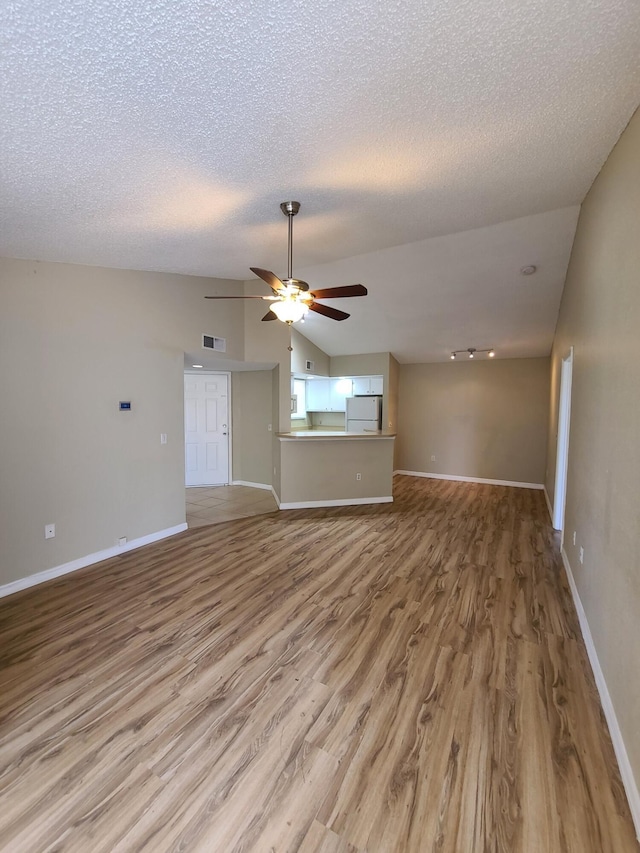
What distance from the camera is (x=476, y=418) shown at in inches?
282

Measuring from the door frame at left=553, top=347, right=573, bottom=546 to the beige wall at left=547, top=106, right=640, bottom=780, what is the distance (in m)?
1.21

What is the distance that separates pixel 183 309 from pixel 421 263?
2739 mm

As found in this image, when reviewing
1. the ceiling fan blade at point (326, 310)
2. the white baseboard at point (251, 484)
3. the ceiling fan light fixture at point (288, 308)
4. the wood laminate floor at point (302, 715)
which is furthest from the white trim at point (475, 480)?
the ceiling fan light fixture at point (288, 308)

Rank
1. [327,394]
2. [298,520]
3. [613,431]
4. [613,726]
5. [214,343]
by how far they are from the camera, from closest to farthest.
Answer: [613,726] < [613,431] < [214,343] < [298,520] < [327,394]

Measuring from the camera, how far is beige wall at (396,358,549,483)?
6.66m

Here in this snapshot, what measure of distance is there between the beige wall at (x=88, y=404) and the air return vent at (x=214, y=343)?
0.14 metres

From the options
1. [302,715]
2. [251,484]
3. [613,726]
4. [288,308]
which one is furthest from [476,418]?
[302,715]

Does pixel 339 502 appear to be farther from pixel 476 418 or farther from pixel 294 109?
pixel 294 109

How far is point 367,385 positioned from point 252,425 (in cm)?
250

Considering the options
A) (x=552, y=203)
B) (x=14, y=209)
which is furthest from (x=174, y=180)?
(x=552, y=203)

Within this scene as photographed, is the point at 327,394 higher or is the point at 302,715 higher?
the point at 327,394

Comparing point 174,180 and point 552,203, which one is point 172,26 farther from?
point 552,203

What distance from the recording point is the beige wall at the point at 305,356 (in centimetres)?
650

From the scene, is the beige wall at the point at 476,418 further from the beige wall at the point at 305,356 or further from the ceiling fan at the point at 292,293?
the ceiling fan at the point at 292,293
